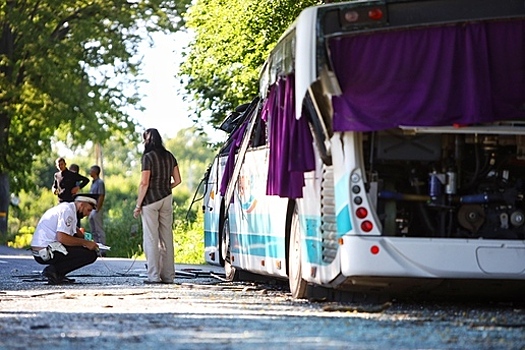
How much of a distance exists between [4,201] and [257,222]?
31074mm

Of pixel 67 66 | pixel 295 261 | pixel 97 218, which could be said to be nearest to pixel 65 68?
pixel 67 66

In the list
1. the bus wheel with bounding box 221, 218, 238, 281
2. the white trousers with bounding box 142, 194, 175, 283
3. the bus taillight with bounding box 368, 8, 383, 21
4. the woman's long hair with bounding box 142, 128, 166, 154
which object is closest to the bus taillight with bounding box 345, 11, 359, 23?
the bus taillight with bounding box 368, 8, 383, 21

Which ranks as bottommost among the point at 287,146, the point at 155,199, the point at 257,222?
the point at 257,222

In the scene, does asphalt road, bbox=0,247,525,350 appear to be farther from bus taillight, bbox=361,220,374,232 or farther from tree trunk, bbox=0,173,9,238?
tree trunk, bbox=0,173,9,238

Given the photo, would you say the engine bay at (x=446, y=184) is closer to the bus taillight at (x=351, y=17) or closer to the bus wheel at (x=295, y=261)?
the bus taillight at (x=351, y=17)

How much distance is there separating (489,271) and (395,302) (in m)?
2.07

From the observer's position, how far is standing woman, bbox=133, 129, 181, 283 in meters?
21.1

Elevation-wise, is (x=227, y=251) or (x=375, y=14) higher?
(x=375, y=14)

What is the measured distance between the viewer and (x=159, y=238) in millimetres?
21484

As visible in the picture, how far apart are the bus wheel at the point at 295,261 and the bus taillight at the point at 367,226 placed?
1618 mm

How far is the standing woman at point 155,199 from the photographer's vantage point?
21.1 metres

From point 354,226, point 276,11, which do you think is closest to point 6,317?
point 354,226

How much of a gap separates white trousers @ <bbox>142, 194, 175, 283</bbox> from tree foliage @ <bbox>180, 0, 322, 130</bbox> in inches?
320

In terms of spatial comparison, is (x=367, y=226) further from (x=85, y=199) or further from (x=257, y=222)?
(x=85, y=199)
